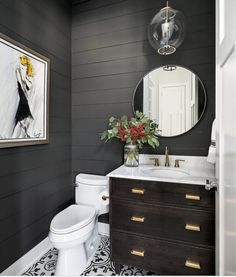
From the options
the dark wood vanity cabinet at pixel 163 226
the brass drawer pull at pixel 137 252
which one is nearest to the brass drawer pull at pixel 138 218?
the dark wood vanity cabinet at pixel 163 226

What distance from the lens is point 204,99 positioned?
5.52ft

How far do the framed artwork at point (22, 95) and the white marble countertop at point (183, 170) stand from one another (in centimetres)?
83

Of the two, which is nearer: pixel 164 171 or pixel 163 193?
pixel 163 193

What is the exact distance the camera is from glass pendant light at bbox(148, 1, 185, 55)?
1.39m

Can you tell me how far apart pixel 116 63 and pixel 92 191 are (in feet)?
4.66

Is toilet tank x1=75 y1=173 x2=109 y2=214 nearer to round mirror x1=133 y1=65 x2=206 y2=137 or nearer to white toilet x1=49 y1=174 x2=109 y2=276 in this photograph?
white toilet x1=49 y1=174 x2=109 y2=276

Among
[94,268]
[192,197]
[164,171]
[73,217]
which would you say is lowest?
[94,268]

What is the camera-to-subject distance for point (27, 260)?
1595mm

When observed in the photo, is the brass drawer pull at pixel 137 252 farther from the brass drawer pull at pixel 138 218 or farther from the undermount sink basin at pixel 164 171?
the undermount sink basin at pixel 164 171

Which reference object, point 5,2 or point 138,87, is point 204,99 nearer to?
point 138,87

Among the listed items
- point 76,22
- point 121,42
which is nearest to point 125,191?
point 121,42

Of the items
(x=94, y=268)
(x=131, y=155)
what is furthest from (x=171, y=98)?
(x=94, y=268)

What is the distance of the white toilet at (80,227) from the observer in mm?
1402

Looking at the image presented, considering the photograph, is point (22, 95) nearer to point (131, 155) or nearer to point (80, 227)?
point (131, 155)
